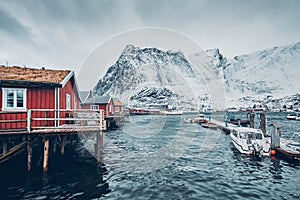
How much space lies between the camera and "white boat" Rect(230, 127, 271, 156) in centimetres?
1703

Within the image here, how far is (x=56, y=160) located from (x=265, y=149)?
1772 centimetres

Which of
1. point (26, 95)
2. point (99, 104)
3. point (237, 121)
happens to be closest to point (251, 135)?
point (26, 95)

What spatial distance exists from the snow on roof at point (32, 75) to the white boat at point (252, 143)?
1686 centimetres

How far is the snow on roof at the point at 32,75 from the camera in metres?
13.6

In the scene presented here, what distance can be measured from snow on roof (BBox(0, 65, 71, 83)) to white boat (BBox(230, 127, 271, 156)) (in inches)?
664

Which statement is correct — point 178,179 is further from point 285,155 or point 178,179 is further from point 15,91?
point 15,91

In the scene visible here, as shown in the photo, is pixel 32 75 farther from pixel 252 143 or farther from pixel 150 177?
pixel 252 143

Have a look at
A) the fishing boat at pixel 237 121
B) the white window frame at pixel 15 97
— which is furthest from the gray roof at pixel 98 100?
the white window frame at pixel 15 97

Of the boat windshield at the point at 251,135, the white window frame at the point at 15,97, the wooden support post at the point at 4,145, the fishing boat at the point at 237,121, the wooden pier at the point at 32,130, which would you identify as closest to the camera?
the wooden pier at the point at 32,130

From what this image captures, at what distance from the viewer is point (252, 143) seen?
58.7 feet

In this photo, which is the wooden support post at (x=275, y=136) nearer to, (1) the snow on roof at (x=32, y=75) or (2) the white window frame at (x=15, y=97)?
(1) the snow on roof at (x=32, y=75)

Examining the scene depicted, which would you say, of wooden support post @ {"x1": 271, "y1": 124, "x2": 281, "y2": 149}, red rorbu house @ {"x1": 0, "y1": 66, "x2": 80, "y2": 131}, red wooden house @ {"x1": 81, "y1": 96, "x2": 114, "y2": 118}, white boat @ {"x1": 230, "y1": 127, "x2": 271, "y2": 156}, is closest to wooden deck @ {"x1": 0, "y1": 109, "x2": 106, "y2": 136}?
red rorbu house @ {"x1": 0, "y1": 66, "x2": 80, "y2": 131}

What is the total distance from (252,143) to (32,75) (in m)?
19.7

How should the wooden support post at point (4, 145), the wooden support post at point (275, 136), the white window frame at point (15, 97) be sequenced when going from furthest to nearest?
the wooden support post at point (275, 136), the white window frame at point (15, 97), the wooden support post at point (4, 145)
